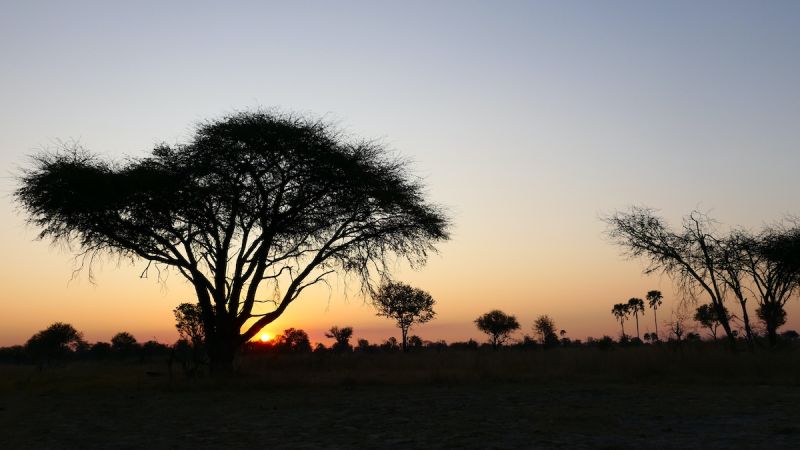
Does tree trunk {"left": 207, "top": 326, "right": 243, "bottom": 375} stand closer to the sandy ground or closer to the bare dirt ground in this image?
the bare dirt ground

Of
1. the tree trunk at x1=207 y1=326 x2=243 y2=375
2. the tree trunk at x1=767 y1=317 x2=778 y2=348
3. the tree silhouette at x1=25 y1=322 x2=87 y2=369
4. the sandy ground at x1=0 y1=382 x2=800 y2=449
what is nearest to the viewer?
the sandy ground at x1=0 y1=382 x2=800 y2=449

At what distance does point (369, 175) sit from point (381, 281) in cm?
398

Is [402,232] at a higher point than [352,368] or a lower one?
higher

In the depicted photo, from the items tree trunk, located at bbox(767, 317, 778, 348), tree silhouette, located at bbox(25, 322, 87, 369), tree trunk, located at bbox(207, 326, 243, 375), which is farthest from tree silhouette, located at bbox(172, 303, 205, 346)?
tree silhouette, located at bbox(25, 322, 87, 369)

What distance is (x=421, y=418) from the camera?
11.8 metres

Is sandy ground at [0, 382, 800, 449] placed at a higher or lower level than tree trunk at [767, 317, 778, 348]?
lower

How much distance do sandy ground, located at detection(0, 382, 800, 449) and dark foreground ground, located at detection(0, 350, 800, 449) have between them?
3 cm

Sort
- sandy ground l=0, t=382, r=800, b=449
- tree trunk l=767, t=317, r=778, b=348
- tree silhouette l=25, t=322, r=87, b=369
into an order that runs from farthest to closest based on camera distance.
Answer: tree silhouette l=25, t=322, r=87, b=369, tree trunk l=767, t=317, r=778, b=348, sandy ground l=0, t=382, r=800, b=449

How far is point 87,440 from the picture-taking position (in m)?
10.3

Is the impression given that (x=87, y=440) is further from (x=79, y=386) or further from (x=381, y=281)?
(x=381, y=281)

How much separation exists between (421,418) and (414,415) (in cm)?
51

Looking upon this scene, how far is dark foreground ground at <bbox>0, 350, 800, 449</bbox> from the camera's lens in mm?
9266

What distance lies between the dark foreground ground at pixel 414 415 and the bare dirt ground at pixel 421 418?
0.02 meters

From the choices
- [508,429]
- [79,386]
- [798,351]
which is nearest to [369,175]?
[79,386]
